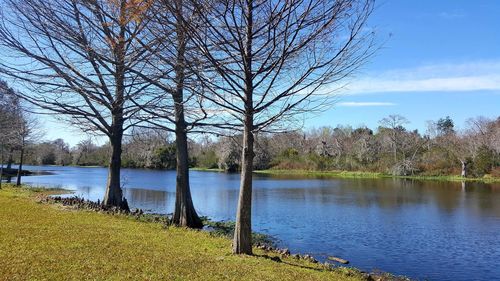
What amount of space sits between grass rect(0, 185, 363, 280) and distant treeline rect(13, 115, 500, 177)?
3777 cm

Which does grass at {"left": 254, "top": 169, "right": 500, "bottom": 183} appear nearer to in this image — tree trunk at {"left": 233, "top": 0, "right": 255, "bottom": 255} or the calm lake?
the calm lake

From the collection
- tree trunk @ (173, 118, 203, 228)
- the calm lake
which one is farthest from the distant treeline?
tree trunk @ (173, 118, 203, 228)

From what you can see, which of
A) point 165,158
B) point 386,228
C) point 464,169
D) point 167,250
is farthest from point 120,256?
point 165,158

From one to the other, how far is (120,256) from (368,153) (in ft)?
232

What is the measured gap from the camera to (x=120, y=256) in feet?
26.8

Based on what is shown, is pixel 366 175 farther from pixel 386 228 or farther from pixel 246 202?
pixel 246 202

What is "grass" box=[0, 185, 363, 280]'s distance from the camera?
6871 mm

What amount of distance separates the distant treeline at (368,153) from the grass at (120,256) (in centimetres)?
3777

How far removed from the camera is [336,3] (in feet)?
27.7

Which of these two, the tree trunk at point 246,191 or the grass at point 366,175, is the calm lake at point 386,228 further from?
the grass at point 366,175

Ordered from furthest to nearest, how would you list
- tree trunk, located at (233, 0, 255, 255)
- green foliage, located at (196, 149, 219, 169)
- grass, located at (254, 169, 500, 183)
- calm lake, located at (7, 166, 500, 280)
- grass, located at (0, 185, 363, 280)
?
1. green foliage, located at (196, 149, 219, 169)
2. grass, located at (254, 169, 500, 183)
3. calm lake, located at (7, 166, 500, 280)
4. tree trunk, located at (233, 0, 255, 255)
5. grass, located at (0, 185, 363, 280)

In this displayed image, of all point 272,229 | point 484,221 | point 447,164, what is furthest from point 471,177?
point 272,229

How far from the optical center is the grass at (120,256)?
6.87 m

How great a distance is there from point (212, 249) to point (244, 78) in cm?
399
